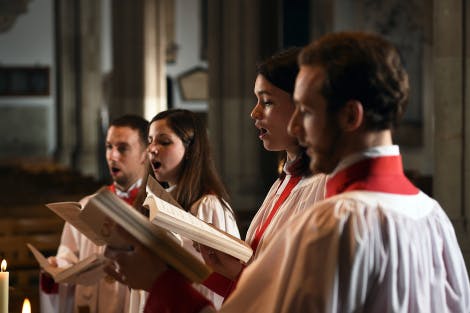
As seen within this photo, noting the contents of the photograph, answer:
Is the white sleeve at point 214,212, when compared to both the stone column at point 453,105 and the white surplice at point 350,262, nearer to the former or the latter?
the white surplice at point 350,262

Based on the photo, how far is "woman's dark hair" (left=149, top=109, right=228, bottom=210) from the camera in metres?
3.56

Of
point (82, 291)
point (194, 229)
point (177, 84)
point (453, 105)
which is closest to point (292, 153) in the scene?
point (194, 229)

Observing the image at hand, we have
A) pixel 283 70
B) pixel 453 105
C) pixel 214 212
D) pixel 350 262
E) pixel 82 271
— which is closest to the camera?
pixel 350 262

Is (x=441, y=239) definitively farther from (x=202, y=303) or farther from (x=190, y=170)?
(x=190, y=170)

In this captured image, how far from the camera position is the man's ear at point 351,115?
1737 millimetres

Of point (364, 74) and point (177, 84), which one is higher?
point (177, 84)

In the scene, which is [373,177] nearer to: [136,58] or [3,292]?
[3,292]

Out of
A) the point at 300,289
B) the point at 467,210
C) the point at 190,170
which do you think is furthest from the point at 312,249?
the point at 467,210

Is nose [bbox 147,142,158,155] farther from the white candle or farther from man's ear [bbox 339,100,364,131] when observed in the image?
man's ear [bbox 339,100,364,131]

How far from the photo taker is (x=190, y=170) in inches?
142

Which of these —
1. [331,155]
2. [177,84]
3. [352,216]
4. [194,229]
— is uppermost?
[177,84]

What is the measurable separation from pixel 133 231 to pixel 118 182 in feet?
9.16

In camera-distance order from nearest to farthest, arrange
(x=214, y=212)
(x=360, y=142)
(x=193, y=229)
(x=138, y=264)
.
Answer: (x=360, y=142), (x=138, y=264), (x=193, y=229), (x=214, y=212)

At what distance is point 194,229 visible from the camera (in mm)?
2320
